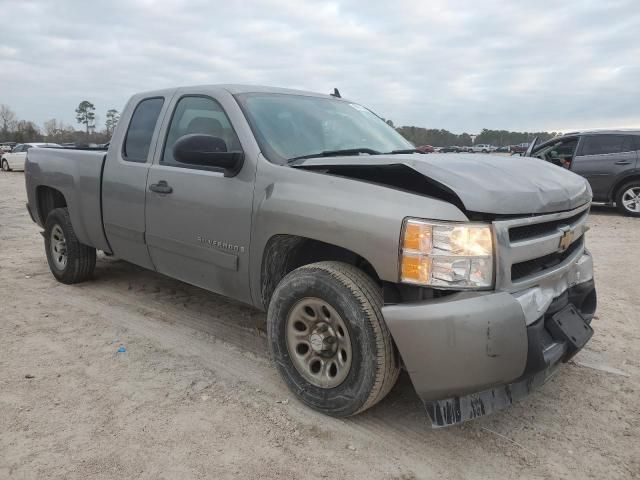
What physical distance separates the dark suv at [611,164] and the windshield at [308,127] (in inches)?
326

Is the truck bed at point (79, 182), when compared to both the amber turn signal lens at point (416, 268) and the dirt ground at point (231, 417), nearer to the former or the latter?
the dirt ground at point (231, 417)

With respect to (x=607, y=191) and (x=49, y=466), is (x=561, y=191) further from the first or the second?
(x=607, y=191)

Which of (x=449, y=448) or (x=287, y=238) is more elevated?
(x=287, y=238)

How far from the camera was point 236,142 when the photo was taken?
333 centimetres

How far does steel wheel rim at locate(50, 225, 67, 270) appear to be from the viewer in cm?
536

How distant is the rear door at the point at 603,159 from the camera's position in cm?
1049

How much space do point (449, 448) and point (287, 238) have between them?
1.44m

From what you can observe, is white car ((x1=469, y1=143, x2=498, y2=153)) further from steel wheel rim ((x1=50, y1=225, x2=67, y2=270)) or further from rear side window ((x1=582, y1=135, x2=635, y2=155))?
steel wheel rim ((x1=50, y1=225, x2=67, y2=270))

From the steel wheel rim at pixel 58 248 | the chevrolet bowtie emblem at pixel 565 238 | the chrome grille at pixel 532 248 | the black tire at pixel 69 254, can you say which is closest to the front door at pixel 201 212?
the chrome grille at pixel 532 248

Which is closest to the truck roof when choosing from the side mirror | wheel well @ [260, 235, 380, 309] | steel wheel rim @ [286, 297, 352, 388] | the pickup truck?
the pickup truck

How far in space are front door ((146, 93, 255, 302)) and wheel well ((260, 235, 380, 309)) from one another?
14 centimetres

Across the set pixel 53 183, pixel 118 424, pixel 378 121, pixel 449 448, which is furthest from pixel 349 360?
pixel 53 183

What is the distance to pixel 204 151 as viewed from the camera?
2992mm

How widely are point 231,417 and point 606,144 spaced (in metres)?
10.8
